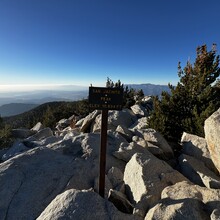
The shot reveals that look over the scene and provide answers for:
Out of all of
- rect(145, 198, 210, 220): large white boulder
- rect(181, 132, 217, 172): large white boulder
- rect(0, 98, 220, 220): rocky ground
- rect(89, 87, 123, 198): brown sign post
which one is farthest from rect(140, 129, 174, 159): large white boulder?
rect(145, 198, 210, 220): large white boulder

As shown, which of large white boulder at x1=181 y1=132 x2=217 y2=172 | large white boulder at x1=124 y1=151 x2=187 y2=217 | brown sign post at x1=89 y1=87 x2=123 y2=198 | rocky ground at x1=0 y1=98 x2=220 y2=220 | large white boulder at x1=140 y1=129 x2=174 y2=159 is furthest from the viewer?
large white boulder at x1=140 y1=129 x2=174 y2=159

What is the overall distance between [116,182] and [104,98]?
138 inches

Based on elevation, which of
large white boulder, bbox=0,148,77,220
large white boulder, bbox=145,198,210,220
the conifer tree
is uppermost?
the conifer tree

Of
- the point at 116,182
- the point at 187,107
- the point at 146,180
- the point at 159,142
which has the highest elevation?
the point at 187,107

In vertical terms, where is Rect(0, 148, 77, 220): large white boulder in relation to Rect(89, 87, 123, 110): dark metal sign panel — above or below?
below

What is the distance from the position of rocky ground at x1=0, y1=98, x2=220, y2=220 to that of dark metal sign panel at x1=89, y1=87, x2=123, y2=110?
98.5 inches

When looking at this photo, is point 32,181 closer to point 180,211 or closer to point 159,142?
point 180,211

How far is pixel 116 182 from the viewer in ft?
27.9

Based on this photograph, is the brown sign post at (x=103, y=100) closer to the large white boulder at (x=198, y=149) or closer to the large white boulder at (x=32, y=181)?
the large white boulder at (x=32, y=181)

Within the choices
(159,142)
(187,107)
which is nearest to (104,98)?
(159,142)

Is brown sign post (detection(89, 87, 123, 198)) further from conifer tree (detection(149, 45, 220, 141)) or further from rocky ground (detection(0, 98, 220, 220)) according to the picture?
conifer tree (detection(149, 45, 220, 141))

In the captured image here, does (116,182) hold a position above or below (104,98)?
below

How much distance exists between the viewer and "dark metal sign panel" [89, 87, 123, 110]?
7.20m

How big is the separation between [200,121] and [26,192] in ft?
34.5
